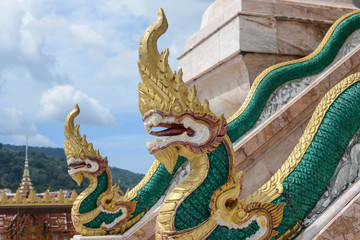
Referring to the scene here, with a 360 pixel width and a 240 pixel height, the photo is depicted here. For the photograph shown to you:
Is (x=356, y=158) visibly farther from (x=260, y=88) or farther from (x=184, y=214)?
(x=260, y=88)

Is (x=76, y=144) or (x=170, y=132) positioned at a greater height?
(x=76, y=144)

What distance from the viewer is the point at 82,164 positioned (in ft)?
19.1

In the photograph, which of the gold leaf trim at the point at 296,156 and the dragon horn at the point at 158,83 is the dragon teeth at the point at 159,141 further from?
the gold leaf trim at the point at 296,156

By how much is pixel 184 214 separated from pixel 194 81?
4.67 metres

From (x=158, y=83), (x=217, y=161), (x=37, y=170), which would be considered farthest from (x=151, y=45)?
(x=37, y=170)

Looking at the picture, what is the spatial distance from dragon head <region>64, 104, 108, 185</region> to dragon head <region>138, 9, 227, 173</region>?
10.3ft

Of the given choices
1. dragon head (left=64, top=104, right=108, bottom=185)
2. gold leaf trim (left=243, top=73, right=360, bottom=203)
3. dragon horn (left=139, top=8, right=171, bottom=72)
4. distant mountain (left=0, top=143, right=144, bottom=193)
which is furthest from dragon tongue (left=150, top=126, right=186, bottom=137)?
distant mountain (left=0, top=143, right=144, bottom=193)

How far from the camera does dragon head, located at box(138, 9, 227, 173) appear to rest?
2711mm

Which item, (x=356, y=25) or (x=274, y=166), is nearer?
(x=274, y=166)

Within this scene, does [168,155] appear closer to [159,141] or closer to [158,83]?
[159,141]

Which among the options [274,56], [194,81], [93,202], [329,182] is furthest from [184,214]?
[194,81]

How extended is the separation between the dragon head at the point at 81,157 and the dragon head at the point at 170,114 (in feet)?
10.3

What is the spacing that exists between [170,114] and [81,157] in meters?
3.33

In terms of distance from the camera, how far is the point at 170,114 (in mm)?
2695
